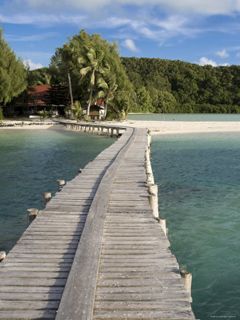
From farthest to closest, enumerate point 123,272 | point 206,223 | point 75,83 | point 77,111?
1. point 75,83
2. point 77,111
3. point 206,223
4. point 123,272

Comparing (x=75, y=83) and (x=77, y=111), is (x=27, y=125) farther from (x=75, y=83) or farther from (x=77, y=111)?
(x=75, y=83)

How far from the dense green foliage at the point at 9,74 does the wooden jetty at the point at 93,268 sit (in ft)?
158

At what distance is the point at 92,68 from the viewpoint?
61.2m

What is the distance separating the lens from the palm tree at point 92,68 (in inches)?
2378

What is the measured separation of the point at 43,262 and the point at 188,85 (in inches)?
5639

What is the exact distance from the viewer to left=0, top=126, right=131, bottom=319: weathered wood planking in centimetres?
536

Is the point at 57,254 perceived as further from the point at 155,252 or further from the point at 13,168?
the point at 13,168

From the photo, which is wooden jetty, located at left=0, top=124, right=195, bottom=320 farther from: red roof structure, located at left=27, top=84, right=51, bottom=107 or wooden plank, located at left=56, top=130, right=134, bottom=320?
red roof structure, located at left=27, top=84, right=51, bottom=107

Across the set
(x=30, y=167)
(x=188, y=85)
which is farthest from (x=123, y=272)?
(x=188, y=85)

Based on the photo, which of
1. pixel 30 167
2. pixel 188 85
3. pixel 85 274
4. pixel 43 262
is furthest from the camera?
pixel 188 85

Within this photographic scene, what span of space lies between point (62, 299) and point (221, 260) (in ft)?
18.6

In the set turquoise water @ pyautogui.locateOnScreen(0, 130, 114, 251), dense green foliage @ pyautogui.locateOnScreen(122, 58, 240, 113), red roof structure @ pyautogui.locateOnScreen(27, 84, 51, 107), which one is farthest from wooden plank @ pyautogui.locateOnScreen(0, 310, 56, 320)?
dense green foliage @ pyautogui.locateOnScreen(122, 58, 240, 113)

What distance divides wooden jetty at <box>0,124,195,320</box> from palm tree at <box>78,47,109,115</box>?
51825 mm

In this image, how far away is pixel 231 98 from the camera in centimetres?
14000
